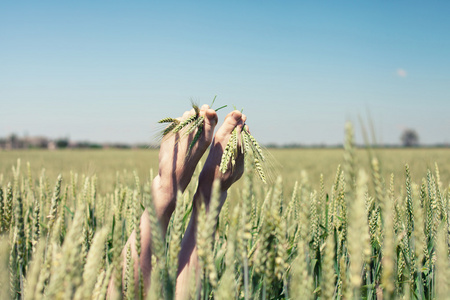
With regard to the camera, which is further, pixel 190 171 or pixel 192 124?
pixel 190 171

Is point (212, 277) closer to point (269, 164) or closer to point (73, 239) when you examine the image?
point (73, 239)

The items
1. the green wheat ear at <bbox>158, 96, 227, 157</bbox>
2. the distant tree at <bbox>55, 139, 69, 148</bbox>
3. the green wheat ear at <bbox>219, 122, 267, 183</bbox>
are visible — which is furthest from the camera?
the distant tree at <bbox>55, 139, 69, 148</bbox>

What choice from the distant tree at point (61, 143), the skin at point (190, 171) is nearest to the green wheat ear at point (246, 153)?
the skin at point (190, 171)

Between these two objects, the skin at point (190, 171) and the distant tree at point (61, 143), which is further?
the distant tree at point (61, 143)

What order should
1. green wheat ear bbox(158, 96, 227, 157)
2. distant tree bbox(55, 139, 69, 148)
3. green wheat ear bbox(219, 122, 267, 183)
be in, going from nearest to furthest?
1. green wheat ear bbox(219, 122, 267, 183)
2. green wheat ear bbox(158, 96, 227, 157)
3. distant tree bbox(55, 139, 69, 148)

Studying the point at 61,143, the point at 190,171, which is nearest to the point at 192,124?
the point at 190,171

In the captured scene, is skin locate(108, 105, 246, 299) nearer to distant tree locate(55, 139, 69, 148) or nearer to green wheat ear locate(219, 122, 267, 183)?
green wheat ear locate(219, 122, 267, 183)

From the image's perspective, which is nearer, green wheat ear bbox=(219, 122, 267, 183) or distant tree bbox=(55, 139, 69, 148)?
green wheat ear bbox=(219, 122, 267, 183)

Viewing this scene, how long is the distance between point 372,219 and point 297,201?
445mm

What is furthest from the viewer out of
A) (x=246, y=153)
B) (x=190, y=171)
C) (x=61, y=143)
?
(x=61, y=143)

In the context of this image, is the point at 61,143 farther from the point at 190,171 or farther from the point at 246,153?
the point at 246,153

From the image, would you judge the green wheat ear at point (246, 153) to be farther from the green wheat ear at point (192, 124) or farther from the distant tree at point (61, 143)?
the distant tree at point (61, 143)

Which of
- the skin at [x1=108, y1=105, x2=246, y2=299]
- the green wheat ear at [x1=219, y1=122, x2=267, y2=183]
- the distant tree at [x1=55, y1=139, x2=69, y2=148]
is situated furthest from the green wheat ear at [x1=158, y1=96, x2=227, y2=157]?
the distant tree at [x1=55, y1=139, x2=69, y2=148]

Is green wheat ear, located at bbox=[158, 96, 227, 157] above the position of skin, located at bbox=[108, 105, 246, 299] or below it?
above
